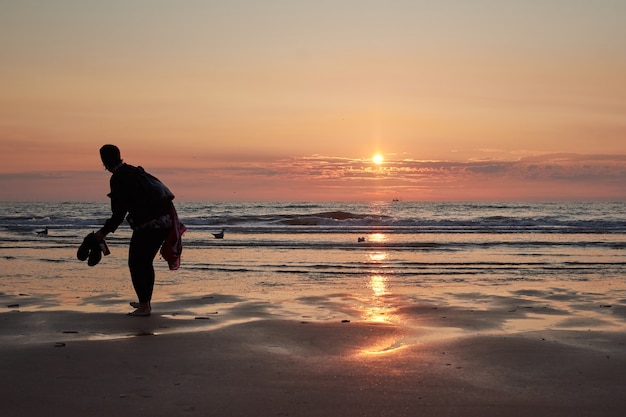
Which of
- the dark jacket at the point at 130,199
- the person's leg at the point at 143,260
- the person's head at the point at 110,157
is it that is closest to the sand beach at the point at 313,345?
the person's leg at the point at 143,260

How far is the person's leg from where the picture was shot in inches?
290

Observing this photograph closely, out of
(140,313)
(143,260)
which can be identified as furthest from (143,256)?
(140,313)

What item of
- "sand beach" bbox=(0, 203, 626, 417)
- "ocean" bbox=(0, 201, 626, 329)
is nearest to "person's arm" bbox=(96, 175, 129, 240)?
"sand beach" bbox=(0, 203, 626, 417)

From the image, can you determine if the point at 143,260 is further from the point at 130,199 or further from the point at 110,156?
the point at 110,156

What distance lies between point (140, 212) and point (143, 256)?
1.59ft

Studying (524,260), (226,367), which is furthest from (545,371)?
(524,260)

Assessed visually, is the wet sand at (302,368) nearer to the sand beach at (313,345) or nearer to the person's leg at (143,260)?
the sand beach at (313,345)

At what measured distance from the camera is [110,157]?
7262 mm

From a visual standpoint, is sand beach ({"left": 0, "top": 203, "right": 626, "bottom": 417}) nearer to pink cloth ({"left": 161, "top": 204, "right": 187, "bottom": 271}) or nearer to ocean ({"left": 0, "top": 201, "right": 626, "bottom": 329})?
ocean ({"left": 0, "top": 201, "right": 626, "bottom": 329})

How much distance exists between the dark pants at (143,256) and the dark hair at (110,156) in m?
0.76

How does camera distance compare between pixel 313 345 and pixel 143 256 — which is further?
pixel 143 256

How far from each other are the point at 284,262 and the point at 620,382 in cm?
1113

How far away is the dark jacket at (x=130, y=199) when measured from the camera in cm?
718

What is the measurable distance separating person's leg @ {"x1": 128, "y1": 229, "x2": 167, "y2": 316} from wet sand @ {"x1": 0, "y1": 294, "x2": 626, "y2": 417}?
354 millimetres
